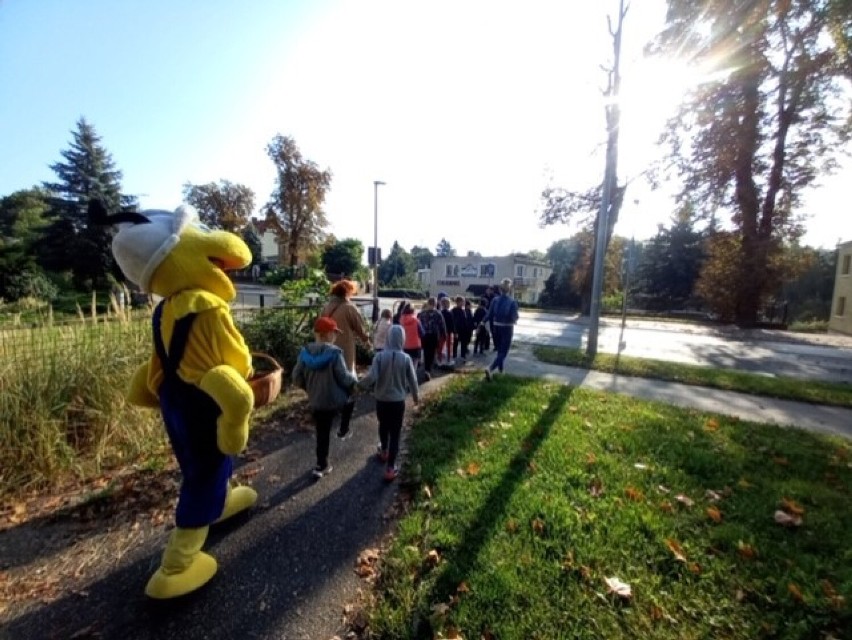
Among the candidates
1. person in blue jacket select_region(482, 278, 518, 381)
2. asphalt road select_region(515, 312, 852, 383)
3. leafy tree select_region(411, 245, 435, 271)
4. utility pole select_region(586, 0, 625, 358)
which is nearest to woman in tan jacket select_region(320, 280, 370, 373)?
person in blue jacket select_region(482, 278, 518, 381)

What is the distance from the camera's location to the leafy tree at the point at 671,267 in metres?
40.9

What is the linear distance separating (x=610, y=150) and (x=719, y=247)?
16284 mm

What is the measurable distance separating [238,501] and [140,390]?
1.18 metres

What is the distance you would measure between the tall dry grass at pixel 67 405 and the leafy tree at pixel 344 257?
1588 inches

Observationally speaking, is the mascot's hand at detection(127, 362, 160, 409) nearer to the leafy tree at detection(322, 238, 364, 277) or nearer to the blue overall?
the blue overall

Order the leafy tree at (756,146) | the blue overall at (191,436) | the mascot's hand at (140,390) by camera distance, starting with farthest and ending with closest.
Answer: the leafy tree at (756,146), the mascot's hand at (140,390), the blue overall at (191,436)

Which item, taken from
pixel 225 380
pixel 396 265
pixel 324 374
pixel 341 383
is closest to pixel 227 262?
pixel 225 380

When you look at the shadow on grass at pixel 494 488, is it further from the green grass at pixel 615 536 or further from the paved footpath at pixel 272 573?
the paved footpath at pixel 272 573

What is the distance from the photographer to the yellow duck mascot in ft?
7.73

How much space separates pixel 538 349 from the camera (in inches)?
448

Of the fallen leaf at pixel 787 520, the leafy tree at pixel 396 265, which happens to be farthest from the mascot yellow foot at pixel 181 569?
the leafy tree at pixel 396 265

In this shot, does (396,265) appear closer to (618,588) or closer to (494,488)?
(494,488)

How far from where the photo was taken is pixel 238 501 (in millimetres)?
3270

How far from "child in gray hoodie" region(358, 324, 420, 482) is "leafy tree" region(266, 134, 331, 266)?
23609mm
